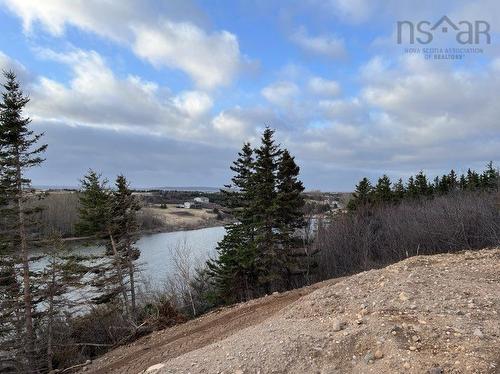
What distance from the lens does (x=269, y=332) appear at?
5.71 meters

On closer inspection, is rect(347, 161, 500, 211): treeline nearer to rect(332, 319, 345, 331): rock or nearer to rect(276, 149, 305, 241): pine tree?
rect(276, 149, 305, 241): pine tree

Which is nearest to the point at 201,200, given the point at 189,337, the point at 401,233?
the point at 401,233

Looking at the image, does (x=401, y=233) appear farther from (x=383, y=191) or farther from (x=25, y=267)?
(x=25, y=267)

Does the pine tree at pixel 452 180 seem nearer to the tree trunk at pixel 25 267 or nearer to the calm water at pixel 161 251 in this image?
the calm water at pixel 161 251

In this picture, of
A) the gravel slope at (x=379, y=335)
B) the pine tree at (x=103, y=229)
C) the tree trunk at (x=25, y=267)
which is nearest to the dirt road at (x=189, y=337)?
the gravel slope at (x=379, y=335)

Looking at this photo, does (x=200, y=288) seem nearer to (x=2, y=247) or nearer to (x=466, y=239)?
(x=2, y=247)

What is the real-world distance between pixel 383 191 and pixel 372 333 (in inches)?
1914

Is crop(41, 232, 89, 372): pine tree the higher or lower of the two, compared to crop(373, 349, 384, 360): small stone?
lower

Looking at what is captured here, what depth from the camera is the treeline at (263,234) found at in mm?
25953

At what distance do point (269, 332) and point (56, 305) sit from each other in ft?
56.4

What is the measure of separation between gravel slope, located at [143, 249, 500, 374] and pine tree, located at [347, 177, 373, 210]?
3842 centimetres

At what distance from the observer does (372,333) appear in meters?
4.95

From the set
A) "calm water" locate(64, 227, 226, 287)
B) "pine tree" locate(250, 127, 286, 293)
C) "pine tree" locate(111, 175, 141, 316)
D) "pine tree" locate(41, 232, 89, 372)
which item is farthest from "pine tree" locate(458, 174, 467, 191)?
"pine tree" locate(41, 232, 89, 372)

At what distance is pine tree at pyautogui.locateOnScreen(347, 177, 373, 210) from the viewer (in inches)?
1772
